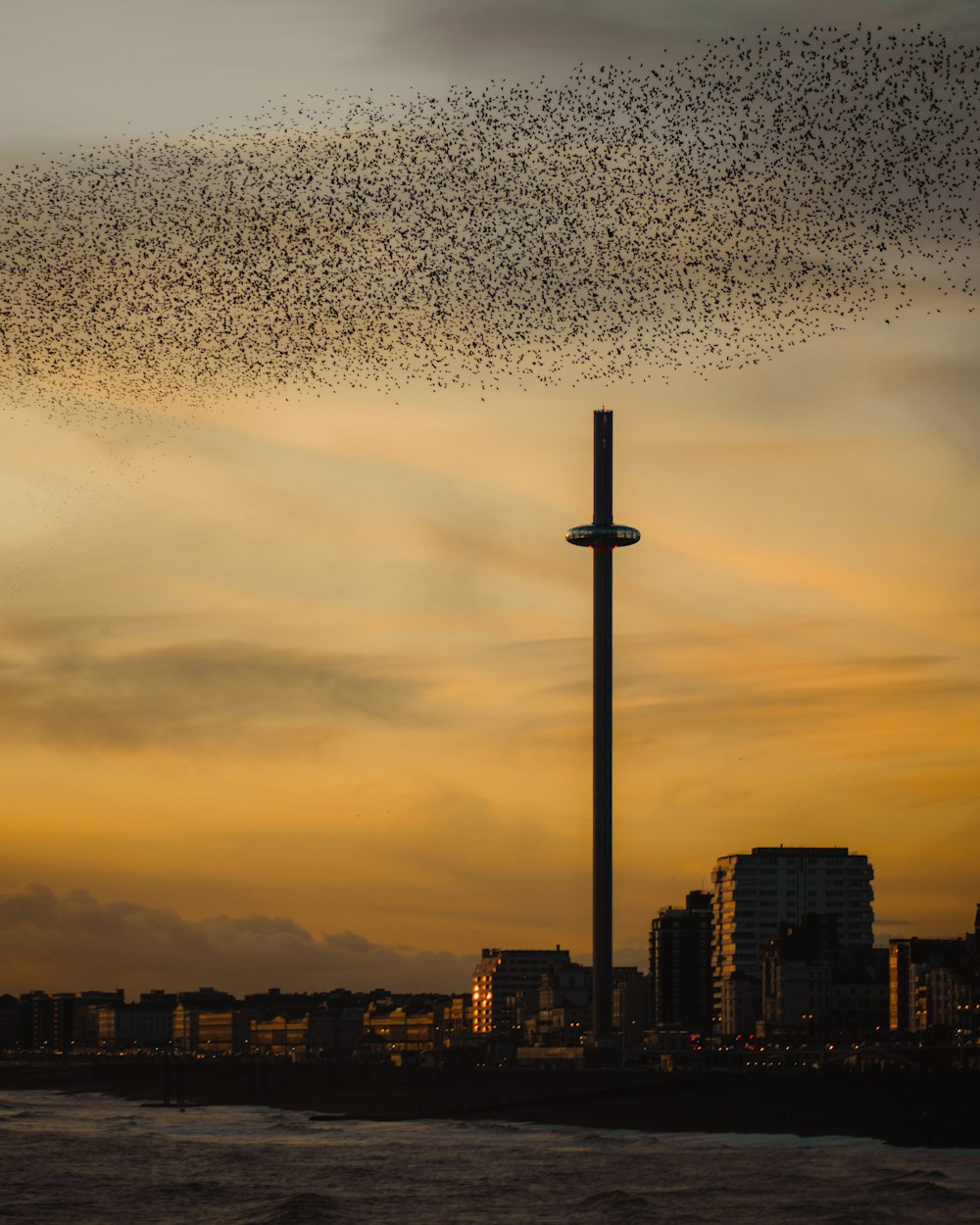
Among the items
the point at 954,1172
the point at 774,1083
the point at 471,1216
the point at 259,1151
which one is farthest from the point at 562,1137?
the point at 471,1216

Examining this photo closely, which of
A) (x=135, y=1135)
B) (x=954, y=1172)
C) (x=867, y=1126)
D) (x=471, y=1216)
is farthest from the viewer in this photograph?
(x=135, y=1135)

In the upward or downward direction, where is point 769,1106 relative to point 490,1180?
downward

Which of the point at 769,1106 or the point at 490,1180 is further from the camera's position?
the point at 769,1106

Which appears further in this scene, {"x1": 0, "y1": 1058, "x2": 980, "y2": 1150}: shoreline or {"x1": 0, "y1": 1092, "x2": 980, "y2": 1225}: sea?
{"x1": 0, "y1": 1058, "x2": 980, "y2": 1150}: shoreline

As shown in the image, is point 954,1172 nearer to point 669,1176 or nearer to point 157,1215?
point 669,1176

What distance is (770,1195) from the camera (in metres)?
95.8

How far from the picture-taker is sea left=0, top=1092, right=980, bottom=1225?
9150 centimetres

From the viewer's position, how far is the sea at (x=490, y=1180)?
300 feet

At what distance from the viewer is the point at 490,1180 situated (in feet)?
361

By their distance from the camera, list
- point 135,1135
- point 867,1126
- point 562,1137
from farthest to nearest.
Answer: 1. point 135,1135
2. point 562,1137
3. point 867,1126

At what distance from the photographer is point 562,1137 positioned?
493 feet

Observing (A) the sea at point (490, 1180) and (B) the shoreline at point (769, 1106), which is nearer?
(A) the sea at point (490, 1180)

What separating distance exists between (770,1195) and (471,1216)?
1588 centimetres

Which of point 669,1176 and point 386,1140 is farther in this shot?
point 386,1140
